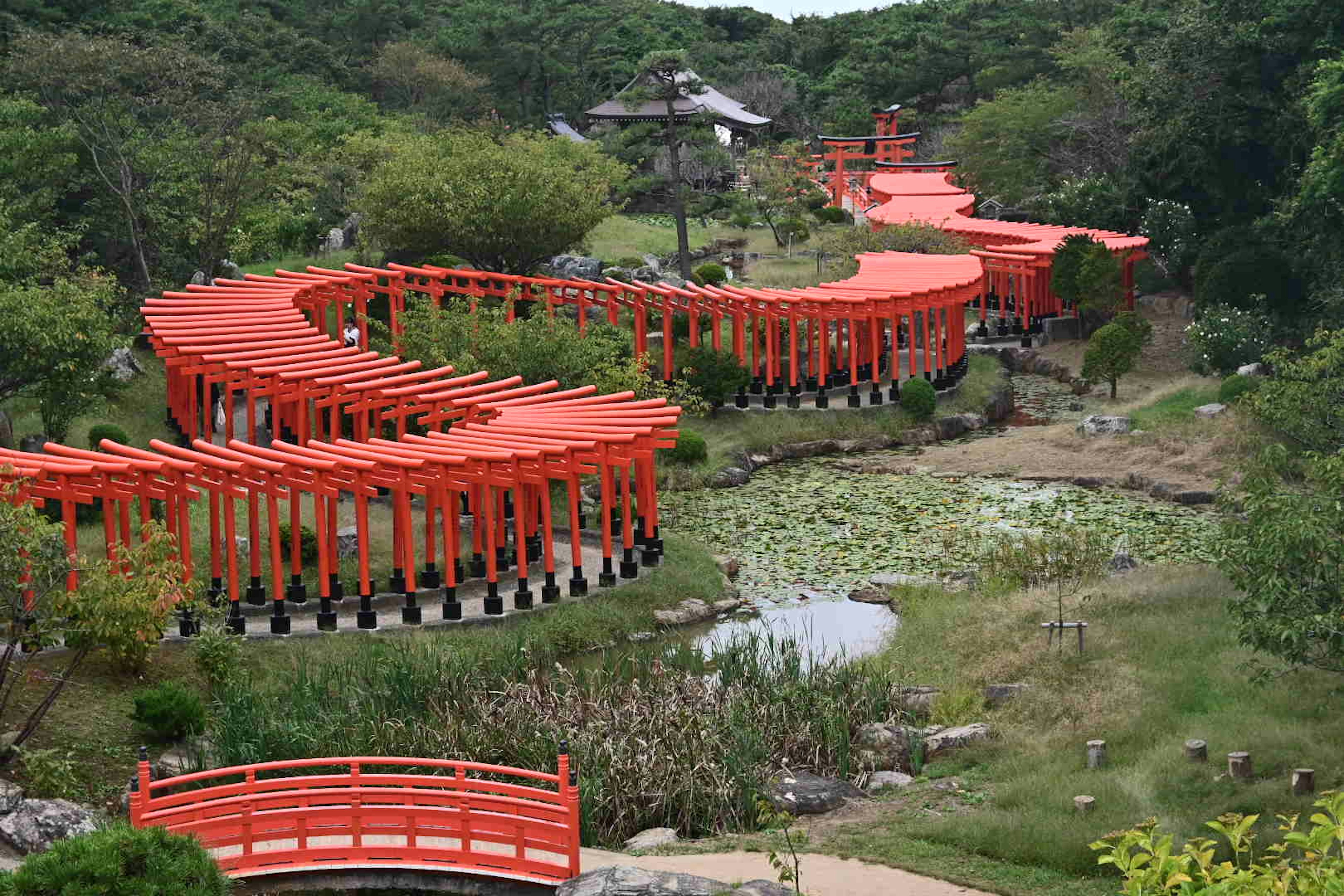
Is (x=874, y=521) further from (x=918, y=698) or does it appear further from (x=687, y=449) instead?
(x=918, y=698)

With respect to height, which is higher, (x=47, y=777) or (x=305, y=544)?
(x=305, y=544)

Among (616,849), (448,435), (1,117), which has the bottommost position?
Result: (616,849)

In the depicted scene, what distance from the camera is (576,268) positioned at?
4453 centimetres

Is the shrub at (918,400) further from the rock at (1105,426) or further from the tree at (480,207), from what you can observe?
the tree at (480,207)

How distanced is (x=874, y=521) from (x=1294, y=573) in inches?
491

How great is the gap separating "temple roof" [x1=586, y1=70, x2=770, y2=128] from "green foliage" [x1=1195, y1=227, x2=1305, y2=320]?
2437 centimetres

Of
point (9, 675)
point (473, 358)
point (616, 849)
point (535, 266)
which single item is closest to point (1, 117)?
point (535, 266)

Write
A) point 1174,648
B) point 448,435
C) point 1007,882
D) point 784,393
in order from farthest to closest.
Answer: point 784,393 → point 448,435 → point 1174,648 → point 1007,882

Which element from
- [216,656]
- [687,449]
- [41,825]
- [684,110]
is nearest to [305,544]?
[216,656]

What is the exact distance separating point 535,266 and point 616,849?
27.2 metres

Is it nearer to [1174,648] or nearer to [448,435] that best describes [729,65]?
[448,435]

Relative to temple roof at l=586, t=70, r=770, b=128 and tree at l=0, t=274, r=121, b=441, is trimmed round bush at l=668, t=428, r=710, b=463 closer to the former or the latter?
tree at l=0, t=274, r=121, b=441

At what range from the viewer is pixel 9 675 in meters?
20.8

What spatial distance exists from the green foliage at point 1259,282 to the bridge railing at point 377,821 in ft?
86.3
